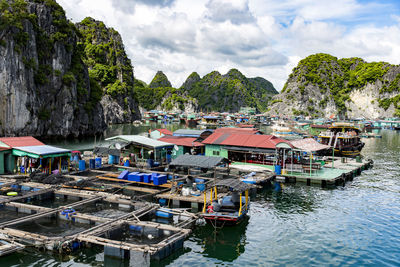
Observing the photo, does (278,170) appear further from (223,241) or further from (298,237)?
(223,241)

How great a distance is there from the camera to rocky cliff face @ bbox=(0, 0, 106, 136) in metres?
64.2

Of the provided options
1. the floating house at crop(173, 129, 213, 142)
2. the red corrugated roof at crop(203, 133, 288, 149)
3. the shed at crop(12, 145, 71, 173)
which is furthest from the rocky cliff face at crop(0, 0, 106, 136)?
the red corrugated roof at crop(203, 133, 288, 149)

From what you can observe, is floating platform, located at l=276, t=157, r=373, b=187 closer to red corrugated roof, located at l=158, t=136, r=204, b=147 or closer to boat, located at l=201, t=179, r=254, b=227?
red corrugated roof, located at l=158, t=136, r=204, b=147

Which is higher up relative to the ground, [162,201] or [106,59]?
[106,59]

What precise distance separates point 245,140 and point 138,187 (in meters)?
18.2

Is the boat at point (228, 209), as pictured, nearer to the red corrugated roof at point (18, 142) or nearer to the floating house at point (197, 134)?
the red corrugated roof at point (18, 142)

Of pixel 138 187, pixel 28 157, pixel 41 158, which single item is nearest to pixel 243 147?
pixel 138 187

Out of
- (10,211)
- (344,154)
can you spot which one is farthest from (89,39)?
(10,211)

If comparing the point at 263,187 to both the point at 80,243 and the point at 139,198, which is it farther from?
the point at 80,243

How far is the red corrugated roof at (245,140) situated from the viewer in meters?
41.6

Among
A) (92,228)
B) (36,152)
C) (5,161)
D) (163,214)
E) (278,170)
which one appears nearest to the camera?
(92,228)

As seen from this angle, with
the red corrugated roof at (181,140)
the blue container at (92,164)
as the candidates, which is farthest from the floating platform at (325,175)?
the blue container at (92,164)

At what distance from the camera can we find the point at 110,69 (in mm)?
158750

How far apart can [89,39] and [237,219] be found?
551ft
